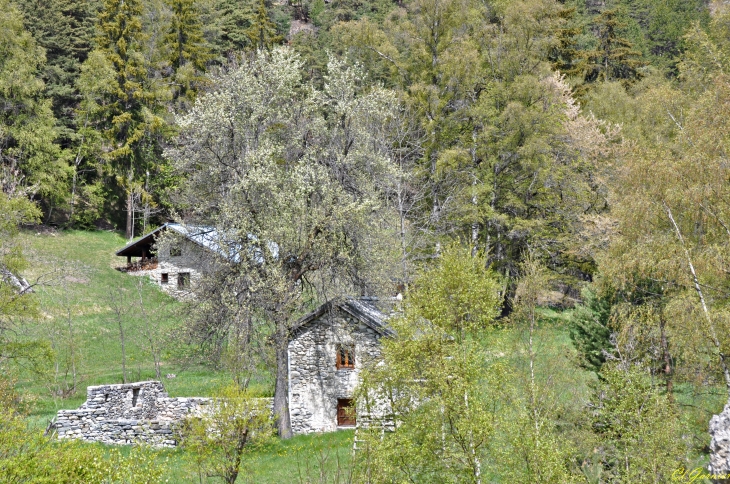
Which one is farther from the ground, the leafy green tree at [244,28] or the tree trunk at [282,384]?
the leafy green tree at [244,28]

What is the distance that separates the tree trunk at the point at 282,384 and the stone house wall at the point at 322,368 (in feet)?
3.34

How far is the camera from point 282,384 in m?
24.6

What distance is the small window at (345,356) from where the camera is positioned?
83.3 ft

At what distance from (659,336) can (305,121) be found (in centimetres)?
1406

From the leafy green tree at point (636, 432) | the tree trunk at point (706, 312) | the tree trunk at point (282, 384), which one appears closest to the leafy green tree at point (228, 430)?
the tree trunk at point (282, 384)

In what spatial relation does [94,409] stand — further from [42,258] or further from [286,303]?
[42,258]

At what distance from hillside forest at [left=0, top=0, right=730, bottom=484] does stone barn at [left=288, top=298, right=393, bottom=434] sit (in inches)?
35.0

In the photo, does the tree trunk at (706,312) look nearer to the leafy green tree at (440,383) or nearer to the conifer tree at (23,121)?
the leafy green tree at (440,383)

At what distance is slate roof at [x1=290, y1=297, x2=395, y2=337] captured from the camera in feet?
81.0

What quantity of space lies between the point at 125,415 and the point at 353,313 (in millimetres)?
8967

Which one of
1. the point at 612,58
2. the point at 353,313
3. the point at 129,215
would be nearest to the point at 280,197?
the point at 353,313

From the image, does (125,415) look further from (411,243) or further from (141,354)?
(411,243)

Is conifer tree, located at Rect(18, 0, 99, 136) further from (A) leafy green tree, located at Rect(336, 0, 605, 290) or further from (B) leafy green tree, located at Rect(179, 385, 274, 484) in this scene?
(B) leafy green tree, located at Rect(179, 385, 274, 484)

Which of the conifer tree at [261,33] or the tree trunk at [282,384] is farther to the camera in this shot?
the conifer tree at [261,33]
